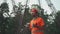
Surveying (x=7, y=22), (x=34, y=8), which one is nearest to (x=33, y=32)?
(x=34, y=8)

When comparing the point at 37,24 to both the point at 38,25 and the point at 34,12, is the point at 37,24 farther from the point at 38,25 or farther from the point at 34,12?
the point at 34,12

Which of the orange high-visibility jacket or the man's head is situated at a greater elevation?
the man's head

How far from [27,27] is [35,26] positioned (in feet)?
1.00

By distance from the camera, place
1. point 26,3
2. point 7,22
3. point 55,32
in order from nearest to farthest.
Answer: point 26,3 < point 7,22 < point 55,32

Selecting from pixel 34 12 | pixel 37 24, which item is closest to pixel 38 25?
pixel 37 24

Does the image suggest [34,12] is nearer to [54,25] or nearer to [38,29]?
[38,29]

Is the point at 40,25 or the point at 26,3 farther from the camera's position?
the point at 40,25

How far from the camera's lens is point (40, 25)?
16.3 ft

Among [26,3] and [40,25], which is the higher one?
[26,3]

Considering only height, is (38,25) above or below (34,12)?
below

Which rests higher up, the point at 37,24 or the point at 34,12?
the point at 34,12

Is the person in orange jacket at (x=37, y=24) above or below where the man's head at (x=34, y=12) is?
below

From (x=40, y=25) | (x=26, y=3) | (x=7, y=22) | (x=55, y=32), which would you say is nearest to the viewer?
(x=26, y=3)

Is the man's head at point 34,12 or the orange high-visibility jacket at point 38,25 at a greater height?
the man's head at point 34,12
